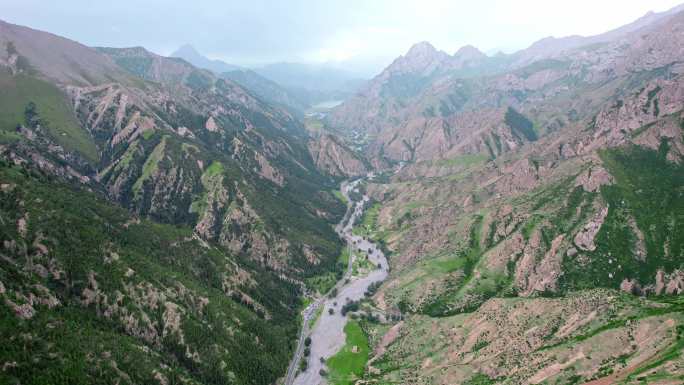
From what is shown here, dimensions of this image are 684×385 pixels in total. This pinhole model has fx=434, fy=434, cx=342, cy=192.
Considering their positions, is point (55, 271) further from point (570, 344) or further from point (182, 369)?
point (570, 344)

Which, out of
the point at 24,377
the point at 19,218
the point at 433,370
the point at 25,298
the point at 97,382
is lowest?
the point at 433,370

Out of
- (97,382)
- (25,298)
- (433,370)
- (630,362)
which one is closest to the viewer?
(630,362)

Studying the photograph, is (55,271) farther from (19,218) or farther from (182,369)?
(182,369)

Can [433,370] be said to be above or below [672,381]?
below

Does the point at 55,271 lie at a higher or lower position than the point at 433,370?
higher

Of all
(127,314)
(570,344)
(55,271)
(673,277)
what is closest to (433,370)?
(570,344)

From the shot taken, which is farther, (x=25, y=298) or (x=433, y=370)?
(x=433, y=370)

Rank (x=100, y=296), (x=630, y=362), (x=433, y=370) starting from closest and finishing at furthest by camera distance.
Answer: (x=630, y=362) < (x=433, y=370) < (x=100, y=296)

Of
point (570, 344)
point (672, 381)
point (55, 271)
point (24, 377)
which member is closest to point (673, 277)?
point (570, 344)

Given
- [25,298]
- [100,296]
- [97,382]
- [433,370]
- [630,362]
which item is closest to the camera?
[630,362]
